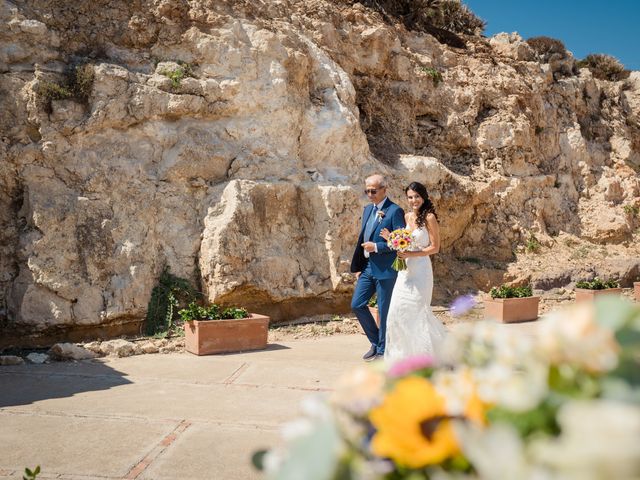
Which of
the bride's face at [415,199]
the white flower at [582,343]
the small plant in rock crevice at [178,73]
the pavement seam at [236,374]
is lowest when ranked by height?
the pavement seam at [236,374]

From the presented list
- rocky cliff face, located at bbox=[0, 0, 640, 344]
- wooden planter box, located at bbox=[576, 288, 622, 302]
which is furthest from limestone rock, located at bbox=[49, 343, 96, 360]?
wooden planter box, located at bbox=[576, 288, 622, 302]

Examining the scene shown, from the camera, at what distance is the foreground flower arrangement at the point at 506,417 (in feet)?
2.05

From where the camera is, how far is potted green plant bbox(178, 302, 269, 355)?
650cm

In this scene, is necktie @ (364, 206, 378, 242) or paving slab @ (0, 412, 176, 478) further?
necktie @ (364, 206, 378, 242)

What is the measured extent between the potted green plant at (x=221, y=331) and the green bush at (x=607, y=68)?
54.7 ft

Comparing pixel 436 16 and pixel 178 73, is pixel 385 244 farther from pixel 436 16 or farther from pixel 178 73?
pixel 436 16

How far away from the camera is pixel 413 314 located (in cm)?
554

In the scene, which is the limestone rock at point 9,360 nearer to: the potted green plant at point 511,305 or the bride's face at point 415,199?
the bride's face at point 415,199

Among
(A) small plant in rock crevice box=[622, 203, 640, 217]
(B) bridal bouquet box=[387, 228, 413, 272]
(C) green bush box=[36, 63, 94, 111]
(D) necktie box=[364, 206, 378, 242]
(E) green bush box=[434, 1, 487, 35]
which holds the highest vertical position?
(E) green bush box=[434, 1, 487, 35]

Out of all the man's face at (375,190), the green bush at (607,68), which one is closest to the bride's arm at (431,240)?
the man's face at (375,190)

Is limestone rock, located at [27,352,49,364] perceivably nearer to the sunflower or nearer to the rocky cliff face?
the rocky cliff face

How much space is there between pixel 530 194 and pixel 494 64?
3.70 metres

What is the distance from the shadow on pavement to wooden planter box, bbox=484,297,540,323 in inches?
250

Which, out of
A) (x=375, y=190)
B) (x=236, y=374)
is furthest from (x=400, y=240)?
(x=236, y=374)
